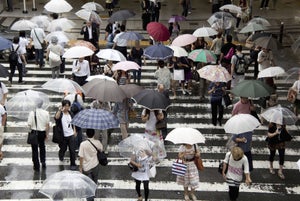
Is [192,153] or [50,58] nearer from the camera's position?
[192,153]

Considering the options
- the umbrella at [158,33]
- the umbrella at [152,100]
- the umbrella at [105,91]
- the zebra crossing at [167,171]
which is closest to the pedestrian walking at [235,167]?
the zebra crossing at [167,171]

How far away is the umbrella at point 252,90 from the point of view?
43.5 ft

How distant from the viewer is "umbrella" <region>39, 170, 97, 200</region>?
28.3 ft

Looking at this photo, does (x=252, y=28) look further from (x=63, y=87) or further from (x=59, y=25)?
(x=63, y=87)

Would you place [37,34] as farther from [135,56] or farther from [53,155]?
[53,155]

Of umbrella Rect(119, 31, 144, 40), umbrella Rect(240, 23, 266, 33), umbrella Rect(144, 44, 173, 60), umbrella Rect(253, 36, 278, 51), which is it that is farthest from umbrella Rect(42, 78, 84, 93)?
umbrella Rect(240, 23, 266, 33)

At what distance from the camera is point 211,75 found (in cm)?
1470

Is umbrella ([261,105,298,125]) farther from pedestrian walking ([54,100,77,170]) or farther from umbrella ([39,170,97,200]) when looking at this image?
umbrella ([39,170,97,200])

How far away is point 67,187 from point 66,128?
4.07 metres

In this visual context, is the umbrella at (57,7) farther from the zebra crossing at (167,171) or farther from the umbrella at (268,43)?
the umbrella at (268,43)

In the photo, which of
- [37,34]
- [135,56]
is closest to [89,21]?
[37,34]

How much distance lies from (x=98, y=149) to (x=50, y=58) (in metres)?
7.73

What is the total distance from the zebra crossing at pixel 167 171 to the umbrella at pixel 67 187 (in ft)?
10.5

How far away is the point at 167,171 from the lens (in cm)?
1324
